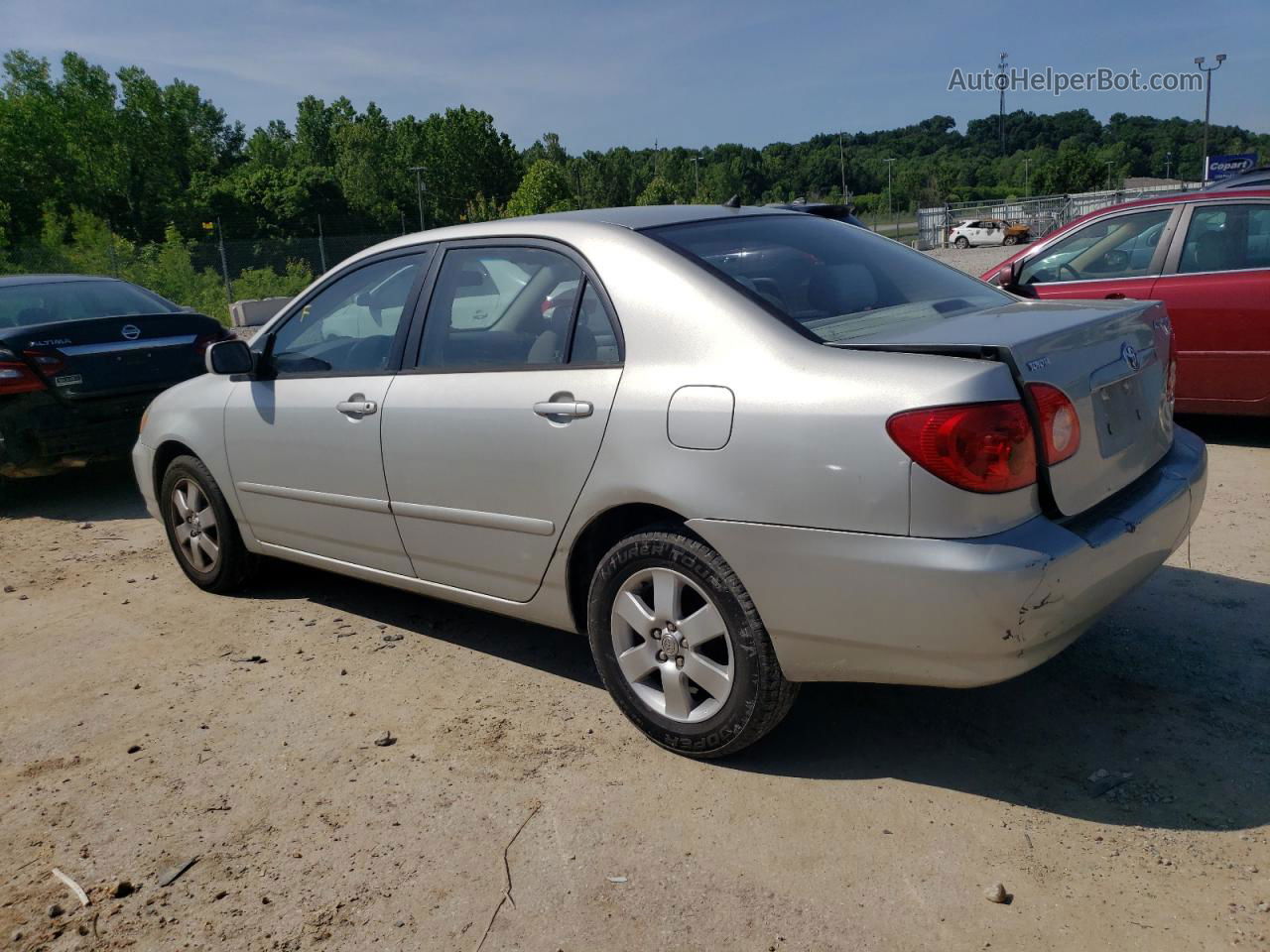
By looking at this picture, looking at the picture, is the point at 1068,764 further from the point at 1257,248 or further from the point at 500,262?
the point at 1257,248

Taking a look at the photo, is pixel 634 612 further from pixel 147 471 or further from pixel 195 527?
pixel 147 471

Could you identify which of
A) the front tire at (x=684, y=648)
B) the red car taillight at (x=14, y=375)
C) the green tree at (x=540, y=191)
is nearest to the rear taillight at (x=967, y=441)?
the front tire at (x=684, y=648)

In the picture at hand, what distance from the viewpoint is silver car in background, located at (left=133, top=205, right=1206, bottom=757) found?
103 inches

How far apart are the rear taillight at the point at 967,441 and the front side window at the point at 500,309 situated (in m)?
1.29

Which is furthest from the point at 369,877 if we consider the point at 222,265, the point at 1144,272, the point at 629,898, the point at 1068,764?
the point at 222,265

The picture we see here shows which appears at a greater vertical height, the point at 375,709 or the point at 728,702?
the point at 728,702

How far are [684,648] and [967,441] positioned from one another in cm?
105

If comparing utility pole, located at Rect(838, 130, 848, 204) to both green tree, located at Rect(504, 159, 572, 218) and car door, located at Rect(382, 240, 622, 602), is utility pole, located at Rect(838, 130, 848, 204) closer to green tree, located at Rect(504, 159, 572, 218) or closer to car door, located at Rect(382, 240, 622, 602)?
green tree, located at Rect(504, 159, 572, 218)

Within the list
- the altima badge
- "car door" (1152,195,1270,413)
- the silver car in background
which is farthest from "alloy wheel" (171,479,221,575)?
"car door" (1152,195,1270,413)

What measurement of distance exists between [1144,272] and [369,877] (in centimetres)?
630

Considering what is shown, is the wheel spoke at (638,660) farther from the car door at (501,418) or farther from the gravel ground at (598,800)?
the car door at (501,418)

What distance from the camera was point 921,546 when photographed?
258cm

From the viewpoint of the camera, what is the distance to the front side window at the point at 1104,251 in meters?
7.02

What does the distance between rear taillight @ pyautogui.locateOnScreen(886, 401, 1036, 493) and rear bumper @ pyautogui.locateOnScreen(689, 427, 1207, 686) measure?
0.15 meters
